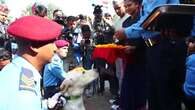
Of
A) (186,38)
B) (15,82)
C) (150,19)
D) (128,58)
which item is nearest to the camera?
(15,82)

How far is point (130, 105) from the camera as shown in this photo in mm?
5422

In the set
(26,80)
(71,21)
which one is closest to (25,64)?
(26,80)

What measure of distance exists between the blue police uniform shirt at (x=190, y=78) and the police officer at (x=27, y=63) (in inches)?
58.8

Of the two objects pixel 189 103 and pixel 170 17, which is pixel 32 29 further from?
pixel 189 103

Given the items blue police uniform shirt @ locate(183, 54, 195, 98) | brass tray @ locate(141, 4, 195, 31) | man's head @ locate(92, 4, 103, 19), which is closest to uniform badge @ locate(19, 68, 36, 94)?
brass tray @ locate(141, 4, 195, 31)

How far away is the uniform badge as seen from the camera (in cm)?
289

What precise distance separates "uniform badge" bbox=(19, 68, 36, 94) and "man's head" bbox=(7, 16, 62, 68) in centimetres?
14

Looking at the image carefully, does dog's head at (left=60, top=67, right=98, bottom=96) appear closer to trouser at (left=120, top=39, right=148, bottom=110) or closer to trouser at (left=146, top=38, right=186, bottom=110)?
trouser at (left=120, top=39, right=148, bottom=110)

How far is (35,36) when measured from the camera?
3010 mm

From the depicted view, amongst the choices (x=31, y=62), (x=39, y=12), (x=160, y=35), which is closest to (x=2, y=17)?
(x=39, y=12)

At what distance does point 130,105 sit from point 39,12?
3.16 m

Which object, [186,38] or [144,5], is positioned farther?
[144,5]

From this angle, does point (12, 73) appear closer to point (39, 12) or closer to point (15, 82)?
point (15, 82)

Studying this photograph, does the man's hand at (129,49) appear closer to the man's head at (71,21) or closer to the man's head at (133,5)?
the man's head at (133,5)
